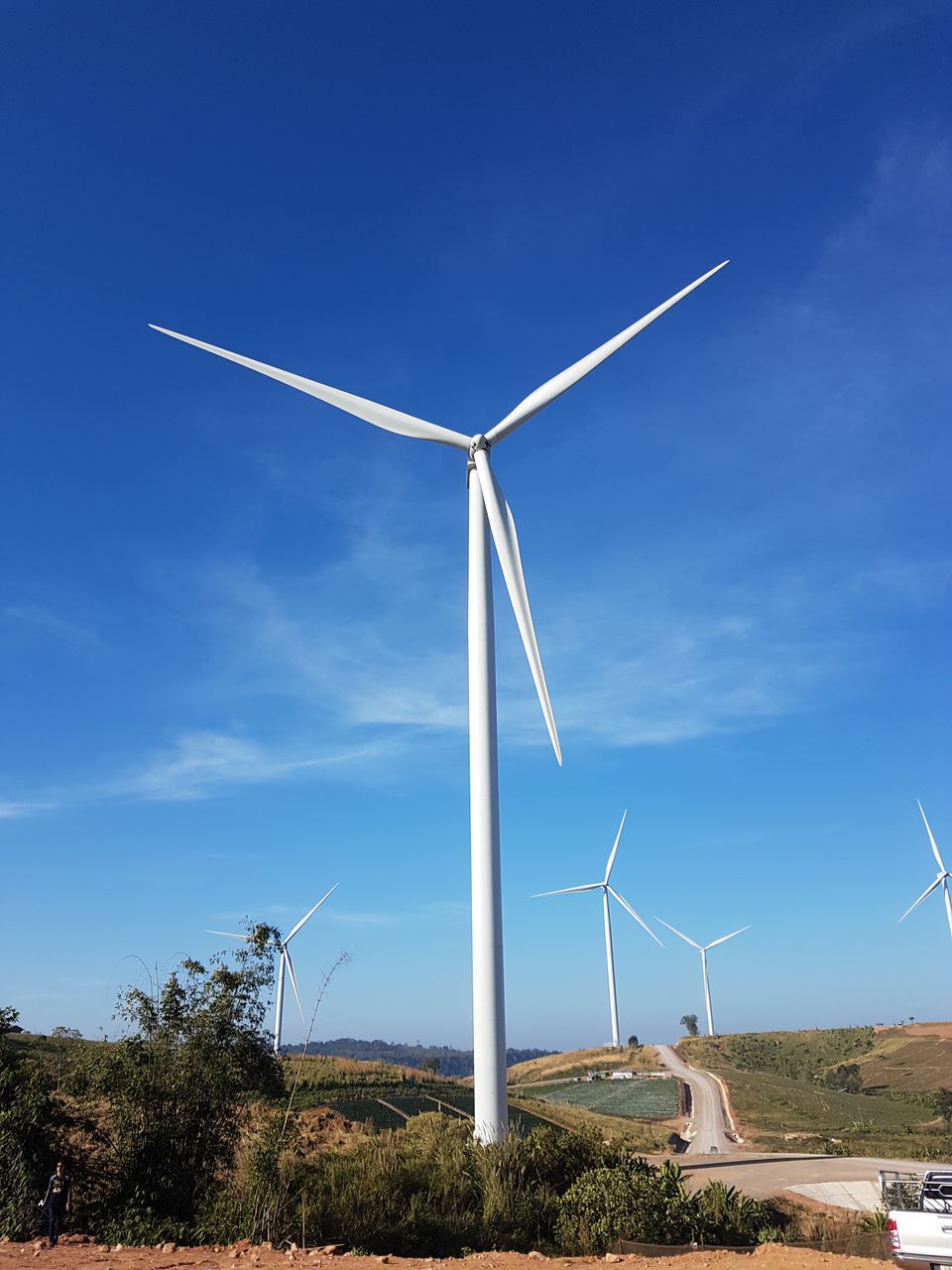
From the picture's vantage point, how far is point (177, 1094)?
63.5 ft

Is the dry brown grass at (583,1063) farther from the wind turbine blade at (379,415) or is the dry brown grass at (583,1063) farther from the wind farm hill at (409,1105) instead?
the wind turbine blade at (379,415)

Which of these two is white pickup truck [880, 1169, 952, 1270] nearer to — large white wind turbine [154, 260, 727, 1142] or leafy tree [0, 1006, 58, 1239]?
large white wind turbine [154, 260, 727, 1142]

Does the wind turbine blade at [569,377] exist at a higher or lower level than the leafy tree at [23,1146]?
higher

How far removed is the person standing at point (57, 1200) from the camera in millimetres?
16781

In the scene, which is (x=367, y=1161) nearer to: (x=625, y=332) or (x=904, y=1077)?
→ (x=625, y=332)

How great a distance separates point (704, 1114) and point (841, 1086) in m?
46.2

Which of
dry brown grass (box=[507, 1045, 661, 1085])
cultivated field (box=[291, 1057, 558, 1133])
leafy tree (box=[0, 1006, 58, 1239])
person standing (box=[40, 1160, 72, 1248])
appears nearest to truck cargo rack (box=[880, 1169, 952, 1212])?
cultivated field (box=[291, 1057, 558, 1133])

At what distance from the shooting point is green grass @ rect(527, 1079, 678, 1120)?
5612cm

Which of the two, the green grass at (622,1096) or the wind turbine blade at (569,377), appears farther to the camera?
the green grass at (622,1096)

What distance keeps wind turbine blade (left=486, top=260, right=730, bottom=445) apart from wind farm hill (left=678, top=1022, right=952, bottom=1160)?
34.5 m

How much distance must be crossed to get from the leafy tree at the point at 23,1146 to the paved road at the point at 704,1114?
99.8 ft

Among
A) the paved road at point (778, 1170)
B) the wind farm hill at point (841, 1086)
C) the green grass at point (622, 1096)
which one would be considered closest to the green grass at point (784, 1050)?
the wind farm hill at point (841, 1086)

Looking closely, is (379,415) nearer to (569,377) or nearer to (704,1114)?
(569,377)

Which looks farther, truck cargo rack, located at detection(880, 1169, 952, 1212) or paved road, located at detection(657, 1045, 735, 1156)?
paved road, located at detection(657, 1045, 735, 1156)
